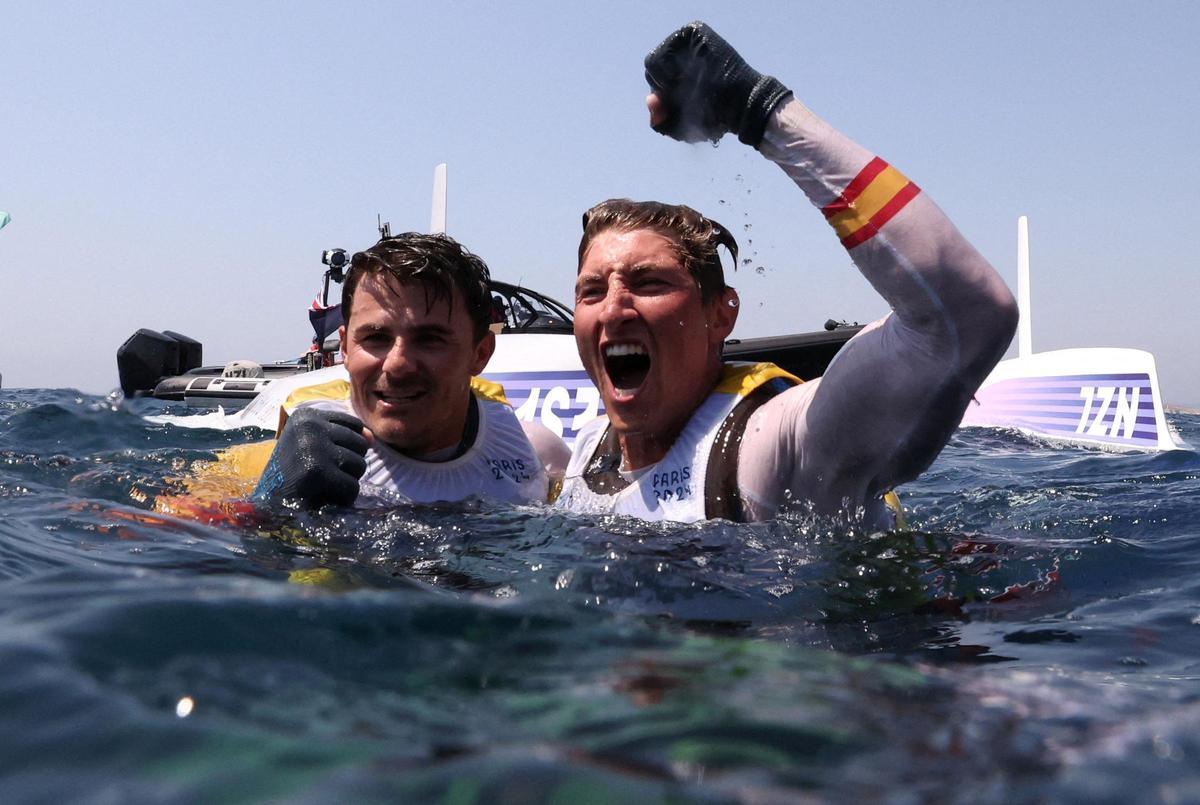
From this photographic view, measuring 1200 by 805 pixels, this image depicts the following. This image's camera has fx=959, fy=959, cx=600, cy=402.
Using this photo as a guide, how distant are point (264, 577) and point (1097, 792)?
187cm

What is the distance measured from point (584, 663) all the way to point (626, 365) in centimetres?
185

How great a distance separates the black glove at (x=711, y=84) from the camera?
246cm

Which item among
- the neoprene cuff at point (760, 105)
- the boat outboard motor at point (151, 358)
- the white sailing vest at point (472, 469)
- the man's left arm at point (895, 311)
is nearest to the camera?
the man's left arm at point (895, 311)

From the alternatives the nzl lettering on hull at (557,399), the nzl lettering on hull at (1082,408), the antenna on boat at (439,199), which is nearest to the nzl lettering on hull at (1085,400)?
the nzl lettering on hull at (1082,408)

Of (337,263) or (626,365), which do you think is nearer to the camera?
(626,365)


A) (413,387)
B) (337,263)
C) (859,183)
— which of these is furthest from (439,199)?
(859,183)

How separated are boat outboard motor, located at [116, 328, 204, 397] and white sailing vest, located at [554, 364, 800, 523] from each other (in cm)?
1094

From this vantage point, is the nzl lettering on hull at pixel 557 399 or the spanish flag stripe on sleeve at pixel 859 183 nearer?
the spanish flag stripe on sleeve at pixel 859 183

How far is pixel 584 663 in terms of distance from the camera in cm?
159

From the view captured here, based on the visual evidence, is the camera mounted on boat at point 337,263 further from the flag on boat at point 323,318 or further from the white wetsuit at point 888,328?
the white wetsuit at point 888,328

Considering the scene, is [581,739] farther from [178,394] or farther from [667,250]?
[178,394]

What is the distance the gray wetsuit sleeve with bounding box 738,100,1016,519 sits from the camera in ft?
7.29

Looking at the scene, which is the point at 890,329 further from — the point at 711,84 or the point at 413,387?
the point at 413,387

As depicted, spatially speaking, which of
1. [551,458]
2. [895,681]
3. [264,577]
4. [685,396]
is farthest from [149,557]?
[551,458]
